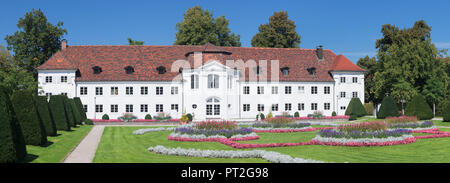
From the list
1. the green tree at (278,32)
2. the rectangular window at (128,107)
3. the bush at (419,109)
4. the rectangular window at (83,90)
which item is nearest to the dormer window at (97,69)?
the rectangular window at (83,90)

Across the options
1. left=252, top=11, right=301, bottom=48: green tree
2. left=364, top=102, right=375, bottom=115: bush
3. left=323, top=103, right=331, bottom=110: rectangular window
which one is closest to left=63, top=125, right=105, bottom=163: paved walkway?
left=323, top=103, right=331, bottom=110: rectangular window

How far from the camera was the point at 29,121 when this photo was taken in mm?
22641

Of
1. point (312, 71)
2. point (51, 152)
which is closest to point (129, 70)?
point (312, 71)

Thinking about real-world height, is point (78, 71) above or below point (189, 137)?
above

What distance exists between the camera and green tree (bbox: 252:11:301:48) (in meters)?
75.7

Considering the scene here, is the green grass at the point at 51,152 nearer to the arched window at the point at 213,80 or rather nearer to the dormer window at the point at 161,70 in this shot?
the arched window at the point at 213,80

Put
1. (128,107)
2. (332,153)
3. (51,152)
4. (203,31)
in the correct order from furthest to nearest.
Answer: (203,31) < (128,107) < (332,153) < (51,152)

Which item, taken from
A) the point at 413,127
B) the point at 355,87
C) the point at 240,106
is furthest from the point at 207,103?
the point at 413,127

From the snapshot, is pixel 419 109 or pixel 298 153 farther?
pixel 419 109

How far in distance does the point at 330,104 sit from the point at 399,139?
3854 cm

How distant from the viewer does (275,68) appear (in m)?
62.5

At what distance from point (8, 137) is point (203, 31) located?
58.0 m

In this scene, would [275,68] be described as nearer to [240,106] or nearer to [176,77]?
[240,106]

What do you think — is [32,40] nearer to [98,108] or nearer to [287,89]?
[98,108]
